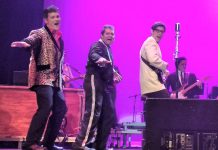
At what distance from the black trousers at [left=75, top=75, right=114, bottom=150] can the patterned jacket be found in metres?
0.57

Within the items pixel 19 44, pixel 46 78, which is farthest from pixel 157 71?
pixel 19 44

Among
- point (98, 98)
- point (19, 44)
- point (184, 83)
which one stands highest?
point (19, 44)

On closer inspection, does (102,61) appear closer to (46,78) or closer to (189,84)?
(46,78)

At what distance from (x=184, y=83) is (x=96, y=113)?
14.1 feet

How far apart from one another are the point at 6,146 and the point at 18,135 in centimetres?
51

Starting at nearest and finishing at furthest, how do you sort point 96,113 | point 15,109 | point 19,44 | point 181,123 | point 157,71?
point 181,123 < point 19,44 < point 96,113 < point 157,71 < point 15,109

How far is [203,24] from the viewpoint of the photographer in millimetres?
11758

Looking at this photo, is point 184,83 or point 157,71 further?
point 184,83

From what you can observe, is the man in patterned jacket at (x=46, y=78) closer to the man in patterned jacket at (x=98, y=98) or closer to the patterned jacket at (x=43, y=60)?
the patterned jacket at (x=43, y=60)

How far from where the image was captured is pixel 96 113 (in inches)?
247

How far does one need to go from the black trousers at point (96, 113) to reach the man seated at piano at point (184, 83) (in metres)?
3.55

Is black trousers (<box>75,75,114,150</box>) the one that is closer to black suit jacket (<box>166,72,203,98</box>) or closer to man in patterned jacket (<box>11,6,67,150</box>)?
man in patterned jacket (<box>11,6,67,150</box>)

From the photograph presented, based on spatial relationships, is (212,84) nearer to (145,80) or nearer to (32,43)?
(145,80)

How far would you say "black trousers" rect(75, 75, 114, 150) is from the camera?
247 inches
